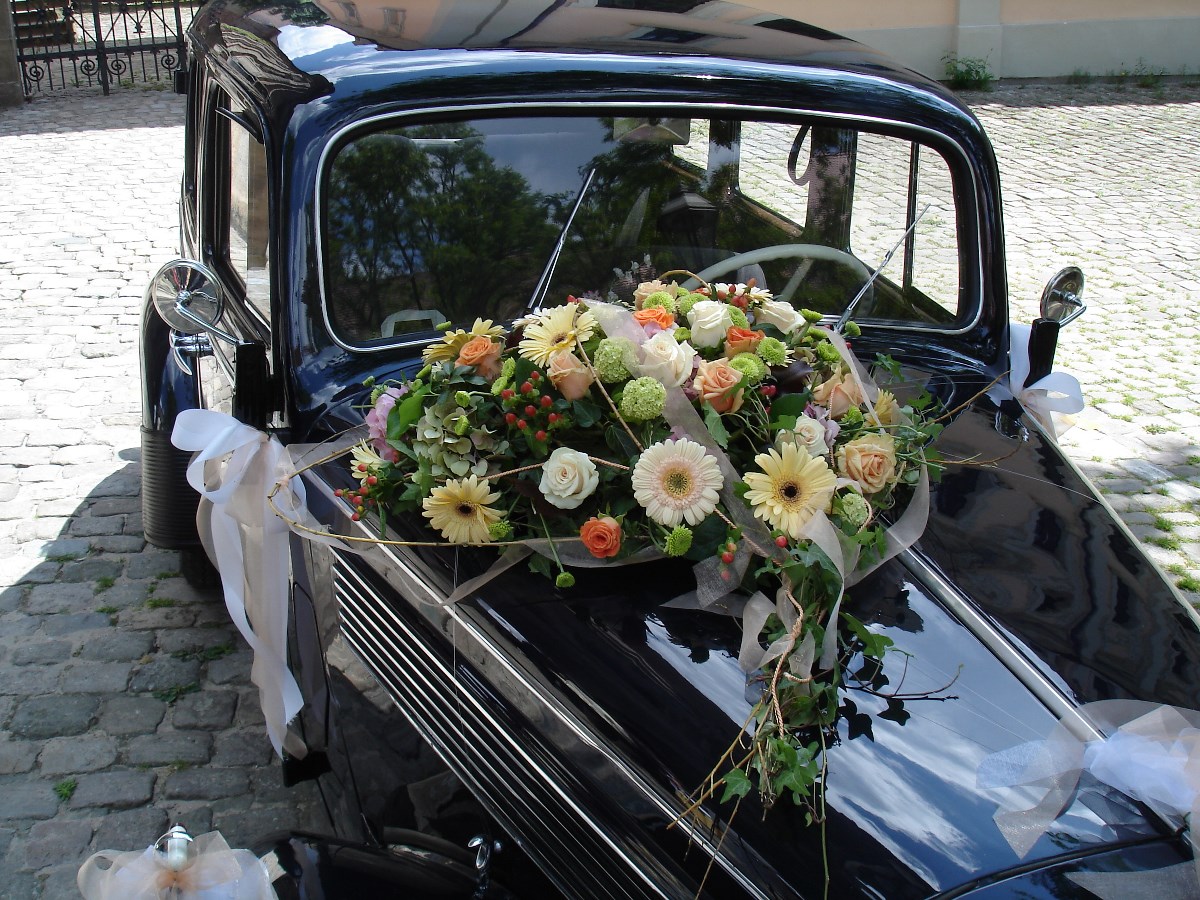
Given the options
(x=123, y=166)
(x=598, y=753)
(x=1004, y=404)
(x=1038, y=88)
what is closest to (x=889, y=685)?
(x=598, y=753)

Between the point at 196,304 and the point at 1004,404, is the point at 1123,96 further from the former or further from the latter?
the point at 196,304

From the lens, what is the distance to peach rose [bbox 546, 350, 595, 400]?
1.97 m

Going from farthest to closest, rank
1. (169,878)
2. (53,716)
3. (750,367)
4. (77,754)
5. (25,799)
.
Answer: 1. (53,716)
2. (77,754)
3. (25,799)
4. (750,367)
5. (169,878)

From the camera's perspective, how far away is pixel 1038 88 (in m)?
12.5

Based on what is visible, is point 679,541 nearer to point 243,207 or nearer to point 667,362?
point 667,362

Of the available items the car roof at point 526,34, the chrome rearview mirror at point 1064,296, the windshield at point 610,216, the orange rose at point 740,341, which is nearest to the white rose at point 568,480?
the orange rose at point 740,341

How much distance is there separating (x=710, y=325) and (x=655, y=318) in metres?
0.10

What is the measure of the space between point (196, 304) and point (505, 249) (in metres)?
0.68

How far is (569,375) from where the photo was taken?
197 cm

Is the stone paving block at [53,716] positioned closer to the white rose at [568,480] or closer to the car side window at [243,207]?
the car side window at [243,207]

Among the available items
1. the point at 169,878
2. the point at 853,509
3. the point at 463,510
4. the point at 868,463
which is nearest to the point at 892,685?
the point at 853,509

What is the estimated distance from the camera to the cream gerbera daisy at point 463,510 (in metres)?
1.93

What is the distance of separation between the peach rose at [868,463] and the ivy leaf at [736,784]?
58cm

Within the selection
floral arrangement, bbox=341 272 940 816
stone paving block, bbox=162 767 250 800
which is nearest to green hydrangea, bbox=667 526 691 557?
floral arrangement, bbox=341 272 940 816
